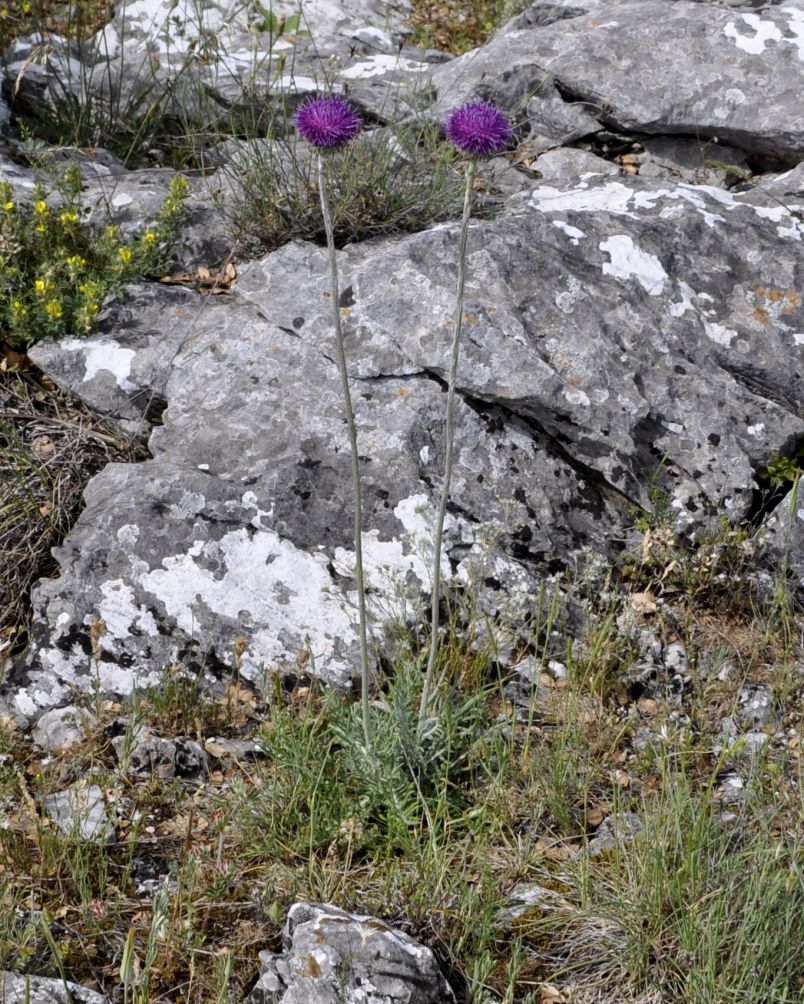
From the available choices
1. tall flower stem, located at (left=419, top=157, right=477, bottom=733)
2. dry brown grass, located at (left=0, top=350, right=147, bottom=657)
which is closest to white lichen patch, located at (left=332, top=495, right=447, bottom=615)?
tall flower stem, located at (left=419, top=157, right=477, bottom=733)

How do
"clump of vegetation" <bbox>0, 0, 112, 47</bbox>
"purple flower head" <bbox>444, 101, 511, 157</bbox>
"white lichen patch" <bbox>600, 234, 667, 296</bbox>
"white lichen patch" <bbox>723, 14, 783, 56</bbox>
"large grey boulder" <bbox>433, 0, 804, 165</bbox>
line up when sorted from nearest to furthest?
1. "purple flower head" <bbox>444, 101, 511, 157</bbox>
2. "white lichen patch" <bbox>600, 234, 667, 296</bbox>
3. "large grey boulder" <bbox>433, 0, 804, 165</bbox>
4. "white lichen patch" <bbox>723, 14, 783, 56</bbox>
5. "clump of vegetation" <bbox>0, 0, 112, 47</bbox>

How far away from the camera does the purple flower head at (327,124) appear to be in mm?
2285

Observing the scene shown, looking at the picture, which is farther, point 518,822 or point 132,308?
point 132,308

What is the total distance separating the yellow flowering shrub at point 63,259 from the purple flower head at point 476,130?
2.06 metres

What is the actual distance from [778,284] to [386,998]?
321 centimetres

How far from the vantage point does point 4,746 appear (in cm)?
291

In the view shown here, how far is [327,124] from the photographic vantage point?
89.8 inches

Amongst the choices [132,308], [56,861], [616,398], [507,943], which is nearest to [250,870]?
[56,861]

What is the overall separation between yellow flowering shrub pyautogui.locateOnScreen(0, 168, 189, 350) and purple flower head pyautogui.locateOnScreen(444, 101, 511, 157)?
206 cm

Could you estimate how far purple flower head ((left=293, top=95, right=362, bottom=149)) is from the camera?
2.29 meters

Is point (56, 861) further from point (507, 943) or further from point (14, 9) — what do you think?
point (14, 9)

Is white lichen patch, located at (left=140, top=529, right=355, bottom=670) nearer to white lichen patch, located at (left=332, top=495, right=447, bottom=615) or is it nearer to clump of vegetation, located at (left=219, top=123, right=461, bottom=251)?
white lichen patch, located at (left=332, top=495, right=447, bottom=615)

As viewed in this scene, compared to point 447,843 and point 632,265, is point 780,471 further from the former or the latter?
point 447,843

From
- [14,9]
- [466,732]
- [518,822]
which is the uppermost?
[14,9]
